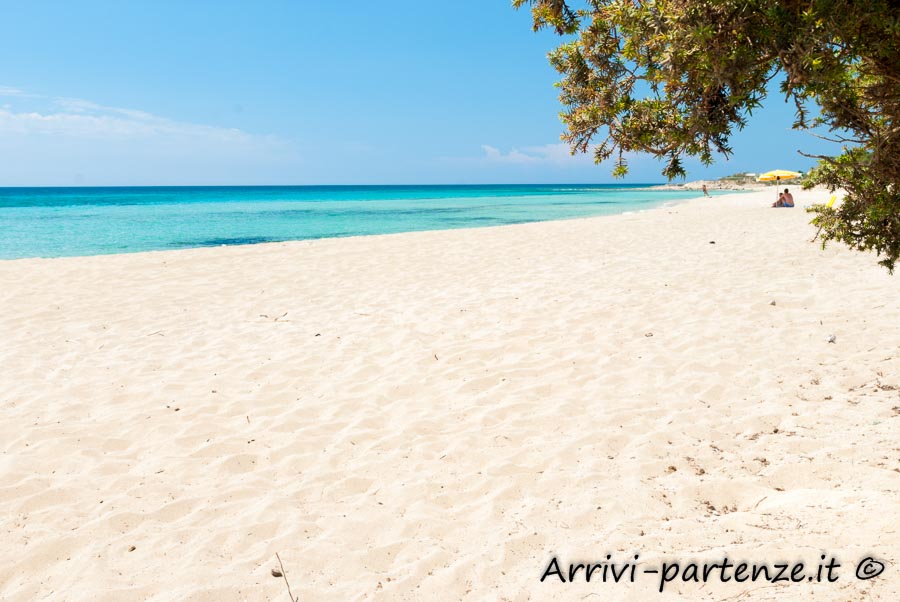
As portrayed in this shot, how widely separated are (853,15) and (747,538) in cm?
223

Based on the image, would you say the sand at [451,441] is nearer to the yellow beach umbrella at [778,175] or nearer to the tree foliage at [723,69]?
the tree foliage at [723,69]

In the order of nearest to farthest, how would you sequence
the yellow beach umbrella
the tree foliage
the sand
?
the tree foliage, the sand, the yellow beach umbrella

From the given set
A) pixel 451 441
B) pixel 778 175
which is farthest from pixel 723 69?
pixel 778 175

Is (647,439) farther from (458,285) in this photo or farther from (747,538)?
(458,285)
